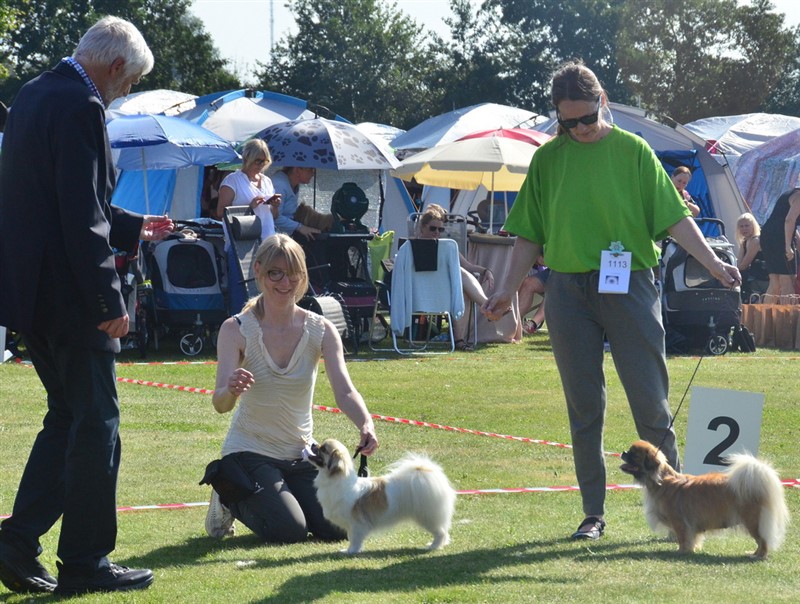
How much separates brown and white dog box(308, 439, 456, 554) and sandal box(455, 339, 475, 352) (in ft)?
22.7

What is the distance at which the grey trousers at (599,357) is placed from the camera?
426 centimetres

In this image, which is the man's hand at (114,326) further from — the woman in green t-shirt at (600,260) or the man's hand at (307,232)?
the man's hand at (307,232)

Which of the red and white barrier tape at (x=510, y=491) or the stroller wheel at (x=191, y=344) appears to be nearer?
the red and white barrier tape at (x=510, y=491)

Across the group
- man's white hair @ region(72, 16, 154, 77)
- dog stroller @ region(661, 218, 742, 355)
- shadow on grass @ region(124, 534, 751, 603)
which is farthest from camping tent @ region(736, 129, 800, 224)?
man's white hair @ region(72, 16, 154, 77)

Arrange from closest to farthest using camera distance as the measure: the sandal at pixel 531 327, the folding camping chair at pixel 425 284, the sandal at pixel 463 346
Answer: the folding camping chair at pixel 425 284, the sandal at pixel 463 346, the sandal at pixel 531 327

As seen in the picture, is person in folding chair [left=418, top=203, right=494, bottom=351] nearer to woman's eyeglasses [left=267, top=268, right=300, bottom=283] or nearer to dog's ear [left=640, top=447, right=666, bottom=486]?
woman's eyeglasses [left=267, top=268, right=300, bottom=283]

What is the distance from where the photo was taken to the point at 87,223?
10.6ft

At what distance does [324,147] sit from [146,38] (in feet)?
127

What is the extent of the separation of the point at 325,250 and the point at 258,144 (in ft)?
4.94

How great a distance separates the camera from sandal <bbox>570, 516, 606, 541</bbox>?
426 centimetres

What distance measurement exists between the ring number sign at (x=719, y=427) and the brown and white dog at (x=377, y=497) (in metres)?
1.24

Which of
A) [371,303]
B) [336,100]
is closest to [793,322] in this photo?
[371,303]

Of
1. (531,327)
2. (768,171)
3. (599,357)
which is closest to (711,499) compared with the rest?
(599,357)

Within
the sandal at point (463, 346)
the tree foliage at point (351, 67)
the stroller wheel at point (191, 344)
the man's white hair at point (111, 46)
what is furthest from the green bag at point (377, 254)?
the tree foliage at point (351, 67)
